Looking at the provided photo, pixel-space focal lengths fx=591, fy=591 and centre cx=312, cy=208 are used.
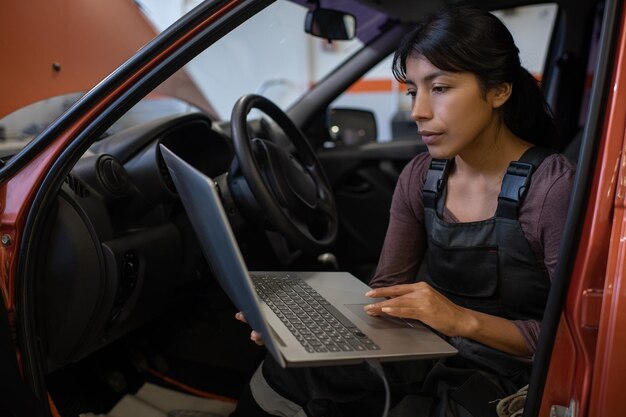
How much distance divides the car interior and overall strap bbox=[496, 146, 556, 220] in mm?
162

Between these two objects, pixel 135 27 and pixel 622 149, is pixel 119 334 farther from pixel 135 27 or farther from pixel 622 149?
pixel 622 149

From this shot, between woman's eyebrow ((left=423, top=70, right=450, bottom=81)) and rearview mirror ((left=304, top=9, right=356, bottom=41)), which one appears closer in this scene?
woman's eyebrow ((left=423, top=70, right=450, bottom=81))

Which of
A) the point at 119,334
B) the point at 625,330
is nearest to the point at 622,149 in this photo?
the point at 625,330

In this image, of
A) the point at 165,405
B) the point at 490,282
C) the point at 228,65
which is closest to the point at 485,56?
the point at 490,282

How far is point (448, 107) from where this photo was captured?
121 centimetres

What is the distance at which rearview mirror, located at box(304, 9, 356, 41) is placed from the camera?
2018mm

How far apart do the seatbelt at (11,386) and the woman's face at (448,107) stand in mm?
957

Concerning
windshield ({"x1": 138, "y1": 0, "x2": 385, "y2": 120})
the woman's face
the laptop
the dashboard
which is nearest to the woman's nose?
the woman's face

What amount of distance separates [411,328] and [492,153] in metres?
0.44

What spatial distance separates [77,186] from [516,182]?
1.01 m

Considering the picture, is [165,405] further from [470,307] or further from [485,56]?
[485,56]

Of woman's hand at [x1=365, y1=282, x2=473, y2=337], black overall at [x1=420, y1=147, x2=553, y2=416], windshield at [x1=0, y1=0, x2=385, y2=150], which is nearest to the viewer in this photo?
woman's hand at [x1=365, y1=282, x2=473, y2=337]

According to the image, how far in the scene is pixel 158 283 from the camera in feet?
5.41

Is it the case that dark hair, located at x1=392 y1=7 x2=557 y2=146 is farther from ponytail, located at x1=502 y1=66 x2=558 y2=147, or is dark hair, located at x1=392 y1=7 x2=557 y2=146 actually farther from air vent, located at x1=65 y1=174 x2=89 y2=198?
air vent, located at x1=65 y1=174 x2=89 y2=198
